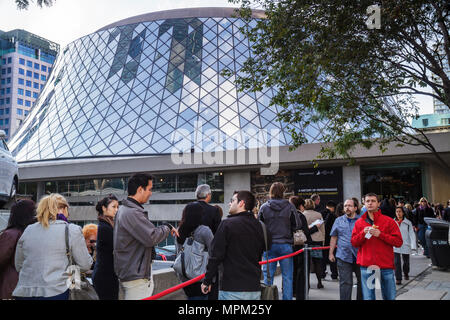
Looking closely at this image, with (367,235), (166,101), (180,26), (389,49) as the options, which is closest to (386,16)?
(389,49)

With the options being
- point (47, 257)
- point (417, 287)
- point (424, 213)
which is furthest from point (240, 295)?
point (424, 213)

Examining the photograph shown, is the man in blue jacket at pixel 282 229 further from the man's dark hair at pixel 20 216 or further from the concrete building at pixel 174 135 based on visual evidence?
the concrete building at pixel 174 135

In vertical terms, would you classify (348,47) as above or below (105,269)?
above

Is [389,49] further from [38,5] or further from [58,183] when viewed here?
[58,183]

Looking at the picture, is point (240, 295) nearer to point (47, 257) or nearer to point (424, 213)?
point (47, 257)

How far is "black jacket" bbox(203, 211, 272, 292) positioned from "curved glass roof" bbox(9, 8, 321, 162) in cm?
2219

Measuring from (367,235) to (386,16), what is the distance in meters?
5.64

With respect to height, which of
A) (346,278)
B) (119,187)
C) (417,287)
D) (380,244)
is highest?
(119,187)

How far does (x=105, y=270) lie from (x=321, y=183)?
67.0 feet

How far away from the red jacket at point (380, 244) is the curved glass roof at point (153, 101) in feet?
67.7

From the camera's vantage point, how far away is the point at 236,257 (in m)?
3.62

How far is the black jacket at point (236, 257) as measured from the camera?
3598 mm

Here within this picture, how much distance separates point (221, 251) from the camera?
3607mm

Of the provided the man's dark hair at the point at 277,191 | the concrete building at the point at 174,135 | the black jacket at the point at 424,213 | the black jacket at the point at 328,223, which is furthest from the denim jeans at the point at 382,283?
the concrete building at the point at 174,135
